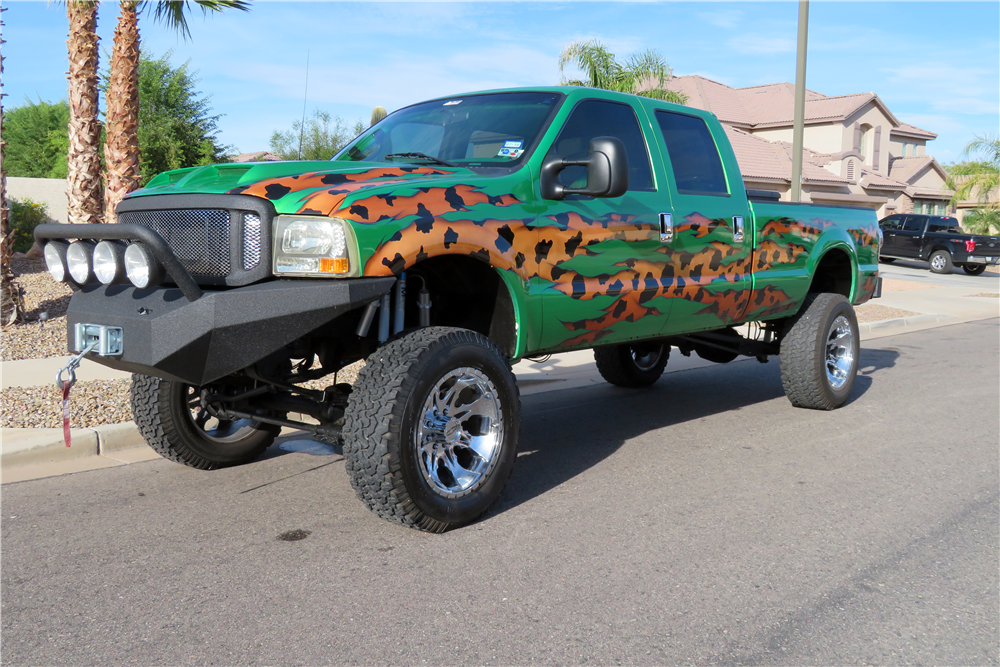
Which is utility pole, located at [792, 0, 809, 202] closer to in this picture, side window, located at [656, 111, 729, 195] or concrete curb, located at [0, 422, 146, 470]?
side window, located at [656, 111, 729, 195]

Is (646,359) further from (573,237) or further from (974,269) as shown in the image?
(974,269)

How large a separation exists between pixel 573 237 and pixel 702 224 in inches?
51.6

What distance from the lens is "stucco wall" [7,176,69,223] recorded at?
67.3 ft

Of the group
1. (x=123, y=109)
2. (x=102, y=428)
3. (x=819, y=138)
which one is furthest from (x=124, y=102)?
(x=819, y=138)

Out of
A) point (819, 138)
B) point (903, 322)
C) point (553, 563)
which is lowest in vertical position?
point (553, 563)

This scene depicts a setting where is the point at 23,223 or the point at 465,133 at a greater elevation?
the point at 465,133

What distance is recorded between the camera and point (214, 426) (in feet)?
18.2

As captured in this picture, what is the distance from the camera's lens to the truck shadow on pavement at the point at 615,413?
528 cm

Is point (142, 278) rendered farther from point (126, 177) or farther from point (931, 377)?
point (126, 177)

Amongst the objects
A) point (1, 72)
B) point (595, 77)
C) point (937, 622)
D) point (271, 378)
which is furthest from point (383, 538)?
point (595, 77)

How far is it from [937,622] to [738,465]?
2.14 meters

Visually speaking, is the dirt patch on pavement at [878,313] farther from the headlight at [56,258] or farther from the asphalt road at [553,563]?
the headlight at [56,258]

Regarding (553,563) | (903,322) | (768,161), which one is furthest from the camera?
(768,161)

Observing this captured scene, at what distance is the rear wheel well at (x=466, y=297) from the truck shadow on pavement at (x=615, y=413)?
2.98 feet
